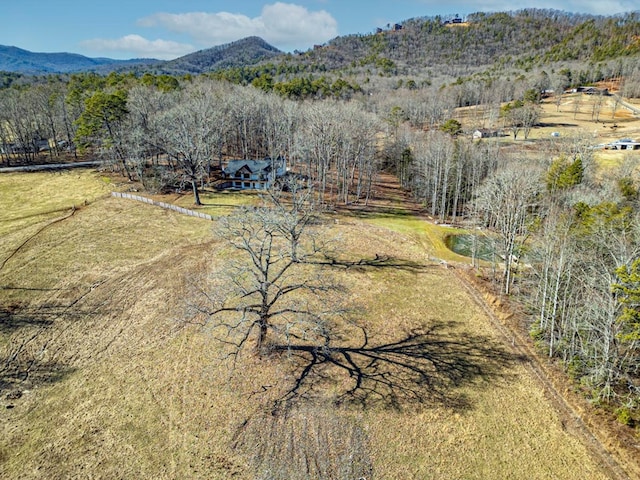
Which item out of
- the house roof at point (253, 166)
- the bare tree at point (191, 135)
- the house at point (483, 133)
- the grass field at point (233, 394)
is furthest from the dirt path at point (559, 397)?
the house at point (483, 133)

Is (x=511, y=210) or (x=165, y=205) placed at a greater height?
(x=511, y=210)

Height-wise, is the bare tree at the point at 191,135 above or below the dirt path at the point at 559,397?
above

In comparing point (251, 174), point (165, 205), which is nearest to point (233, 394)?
point (165, 205)

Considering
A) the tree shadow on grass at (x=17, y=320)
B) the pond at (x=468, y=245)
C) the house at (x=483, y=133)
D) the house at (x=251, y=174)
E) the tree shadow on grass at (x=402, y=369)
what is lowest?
the tree shadow on grass at (x=402, y=369)

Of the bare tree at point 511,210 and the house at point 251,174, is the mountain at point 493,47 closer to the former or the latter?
the house at point 251,174

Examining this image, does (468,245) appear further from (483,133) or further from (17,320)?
(483,133)
